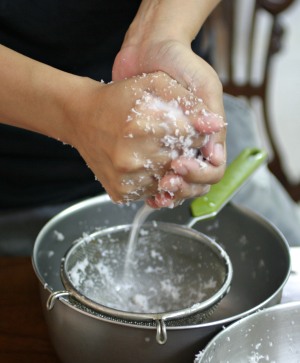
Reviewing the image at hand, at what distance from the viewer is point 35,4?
3.05 ft

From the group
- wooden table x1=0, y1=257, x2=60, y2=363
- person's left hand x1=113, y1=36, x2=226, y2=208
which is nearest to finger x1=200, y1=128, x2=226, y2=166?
person's left hand x1=113, y1=36, x2=226, y2=208

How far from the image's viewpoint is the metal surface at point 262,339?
63 cm

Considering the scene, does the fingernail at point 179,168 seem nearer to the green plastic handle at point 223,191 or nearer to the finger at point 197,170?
the finger at point 197,170

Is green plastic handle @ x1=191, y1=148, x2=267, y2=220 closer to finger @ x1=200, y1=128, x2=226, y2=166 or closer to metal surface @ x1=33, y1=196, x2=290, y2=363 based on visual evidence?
metal surface @ x1=33, y1=196, x2=290, y2=363

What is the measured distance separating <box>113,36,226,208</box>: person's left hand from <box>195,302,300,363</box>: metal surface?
0.48 feet

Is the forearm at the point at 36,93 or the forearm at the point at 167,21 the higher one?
the forearm at the point at 167,21

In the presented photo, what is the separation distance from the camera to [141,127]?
1.99 ft

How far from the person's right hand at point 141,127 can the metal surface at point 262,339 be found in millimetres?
152

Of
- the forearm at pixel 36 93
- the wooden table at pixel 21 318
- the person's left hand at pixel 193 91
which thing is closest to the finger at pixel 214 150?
the person's left hand at pixel 193 91

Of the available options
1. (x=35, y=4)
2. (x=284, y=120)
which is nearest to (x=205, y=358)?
(x=35, y=4)

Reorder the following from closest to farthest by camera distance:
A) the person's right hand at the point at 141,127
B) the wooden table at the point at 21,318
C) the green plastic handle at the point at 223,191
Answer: the person's right hand at the point at 141,127 → the wooden table at the point at 21,318 → the green plastic handle at the point at 223,191

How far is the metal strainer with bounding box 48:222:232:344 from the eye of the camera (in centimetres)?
80

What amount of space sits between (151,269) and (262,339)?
232 millimetres

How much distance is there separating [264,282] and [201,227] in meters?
0.13
